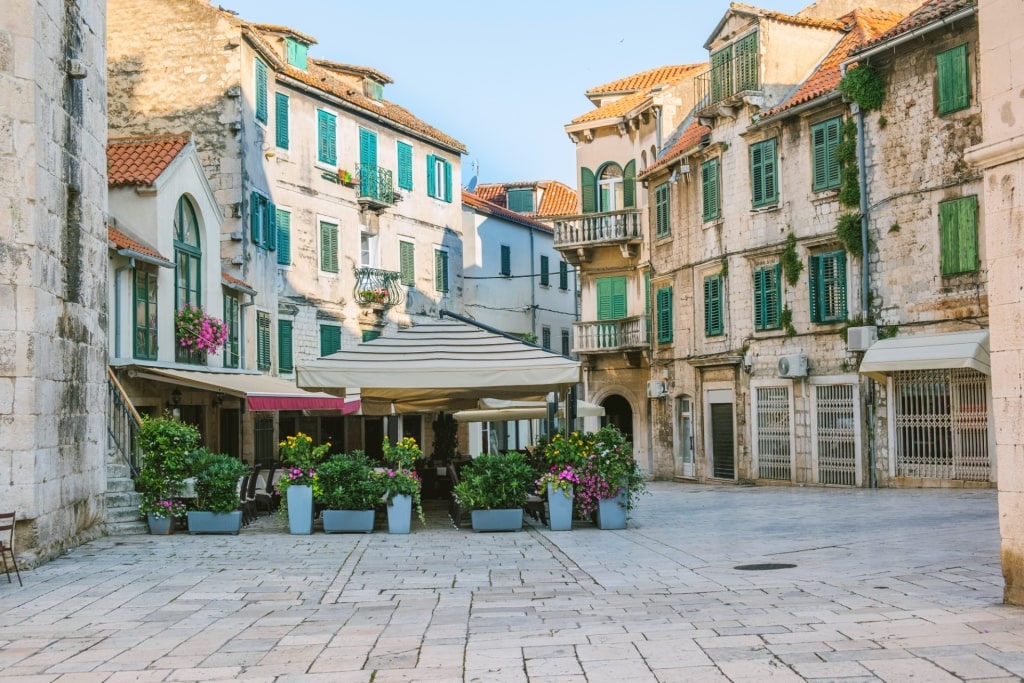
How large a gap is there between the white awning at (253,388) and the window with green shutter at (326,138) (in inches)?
382

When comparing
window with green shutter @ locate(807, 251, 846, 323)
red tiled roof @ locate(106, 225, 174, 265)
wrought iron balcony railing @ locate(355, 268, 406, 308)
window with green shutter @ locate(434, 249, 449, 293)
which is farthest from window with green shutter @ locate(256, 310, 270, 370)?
window with green shutter @ locate(807, 251, 846, 323)

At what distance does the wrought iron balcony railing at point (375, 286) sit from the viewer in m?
34.2

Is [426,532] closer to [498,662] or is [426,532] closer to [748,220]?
[498,662]

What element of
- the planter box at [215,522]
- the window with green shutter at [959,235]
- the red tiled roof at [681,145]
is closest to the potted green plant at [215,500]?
the planter box at [215,522]

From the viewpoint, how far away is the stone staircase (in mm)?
16188

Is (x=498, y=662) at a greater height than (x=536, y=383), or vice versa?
(x=536, y=383)

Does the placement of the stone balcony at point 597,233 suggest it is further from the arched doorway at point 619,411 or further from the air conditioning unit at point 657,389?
the arched doorway at point 619,411

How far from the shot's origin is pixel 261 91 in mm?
29609

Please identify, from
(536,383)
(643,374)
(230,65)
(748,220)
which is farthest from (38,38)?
(643,374)

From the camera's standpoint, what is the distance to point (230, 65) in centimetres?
2819

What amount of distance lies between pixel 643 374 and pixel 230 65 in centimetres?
1530

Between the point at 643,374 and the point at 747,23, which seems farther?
the point at 643,374

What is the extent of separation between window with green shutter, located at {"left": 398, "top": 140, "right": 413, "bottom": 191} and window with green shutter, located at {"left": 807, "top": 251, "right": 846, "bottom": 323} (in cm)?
1463

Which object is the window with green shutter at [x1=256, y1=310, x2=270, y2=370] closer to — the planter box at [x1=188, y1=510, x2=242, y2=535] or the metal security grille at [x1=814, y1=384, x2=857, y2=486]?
the planter box at [x1=188, y1=510, x2=242, y2=535]
